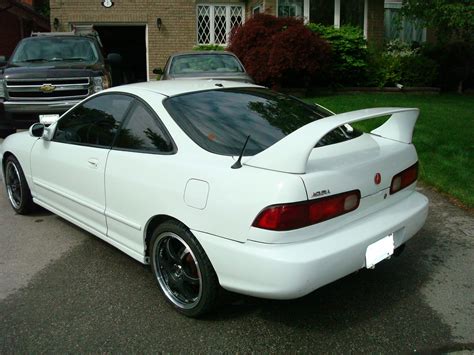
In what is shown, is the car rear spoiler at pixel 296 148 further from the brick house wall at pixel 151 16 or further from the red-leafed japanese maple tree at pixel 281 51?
the brick house wall at pixel 151 16

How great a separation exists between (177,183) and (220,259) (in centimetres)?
57

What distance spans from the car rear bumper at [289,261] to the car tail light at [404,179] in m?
0.44

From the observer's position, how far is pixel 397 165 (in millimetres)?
3529

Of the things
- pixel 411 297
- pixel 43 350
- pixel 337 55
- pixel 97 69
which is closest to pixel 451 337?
pixel 411 297

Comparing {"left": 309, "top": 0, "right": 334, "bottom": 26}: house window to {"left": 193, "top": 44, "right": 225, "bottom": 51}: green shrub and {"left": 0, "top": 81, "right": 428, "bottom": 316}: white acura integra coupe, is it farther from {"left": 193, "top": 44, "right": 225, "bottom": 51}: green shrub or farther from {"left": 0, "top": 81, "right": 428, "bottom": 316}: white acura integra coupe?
{"left": 0, "top": 81, "right": 428, "bottom": 316}: white acura integra coupe

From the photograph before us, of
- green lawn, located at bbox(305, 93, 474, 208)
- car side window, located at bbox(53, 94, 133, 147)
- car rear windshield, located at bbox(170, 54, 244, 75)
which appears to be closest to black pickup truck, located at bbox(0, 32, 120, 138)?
car rear windshield, located at bbox(170, 54, 244, 75)

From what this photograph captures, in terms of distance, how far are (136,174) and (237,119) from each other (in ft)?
2.58

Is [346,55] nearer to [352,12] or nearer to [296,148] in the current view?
[352,12]

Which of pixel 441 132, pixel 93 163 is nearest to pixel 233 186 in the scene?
pixel 93 163

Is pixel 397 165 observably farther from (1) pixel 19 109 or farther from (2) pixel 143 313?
(1) pixel 19 109

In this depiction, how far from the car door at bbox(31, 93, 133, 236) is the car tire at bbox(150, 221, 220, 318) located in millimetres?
710

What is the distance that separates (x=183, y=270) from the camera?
339 cm

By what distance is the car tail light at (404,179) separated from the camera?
350 centimetres

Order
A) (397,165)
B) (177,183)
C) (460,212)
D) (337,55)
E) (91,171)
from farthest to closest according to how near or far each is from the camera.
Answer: (337,55), (460,212), (91,171), (397,165), (177,183)
